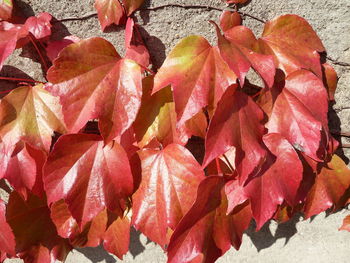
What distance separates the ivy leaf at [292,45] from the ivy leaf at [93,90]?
0.37 meters

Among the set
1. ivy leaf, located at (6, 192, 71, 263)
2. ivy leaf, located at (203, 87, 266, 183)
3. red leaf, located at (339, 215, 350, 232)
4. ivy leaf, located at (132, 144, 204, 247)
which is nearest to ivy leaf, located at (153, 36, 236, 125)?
ivy leaf, located at (203, 87, 266, 183)

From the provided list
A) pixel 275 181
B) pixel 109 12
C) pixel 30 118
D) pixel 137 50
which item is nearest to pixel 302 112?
pixel 275 181

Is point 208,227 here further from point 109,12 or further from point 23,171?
point 109,12

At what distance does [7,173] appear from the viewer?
89cm

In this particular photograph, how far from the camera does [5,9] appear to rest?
0.90 m

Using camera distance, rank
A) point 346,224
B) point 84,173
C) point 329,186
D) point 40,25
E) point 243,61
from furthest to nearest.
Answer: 1. point 346,224
2. point 329,186
3. point 40,25
4. point 84,173
5. point 243,61

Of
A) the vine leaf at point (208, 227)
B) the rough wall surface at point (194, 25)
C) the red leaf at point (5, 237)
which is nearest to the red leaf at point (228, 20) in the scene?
the rough wall surface at point (194, 25)

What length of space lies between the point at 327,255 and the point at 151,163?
2.69 feet

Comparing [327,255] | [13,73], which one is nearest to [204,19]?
[13,73]

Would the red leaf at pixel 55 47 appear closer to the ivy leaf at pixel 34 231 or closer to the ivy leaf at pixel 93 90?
the ivy leaf at pixel 93 90

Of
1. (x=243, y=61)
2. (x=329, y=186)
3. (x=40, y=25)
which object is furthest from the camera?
(x=329, y=186)

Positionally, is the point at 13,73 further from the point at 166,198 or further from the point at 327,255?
the point at 327,255

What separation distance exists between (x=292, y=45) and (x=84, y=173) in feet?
1.99

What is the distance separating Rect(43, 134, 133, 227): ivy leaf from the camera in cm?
81
